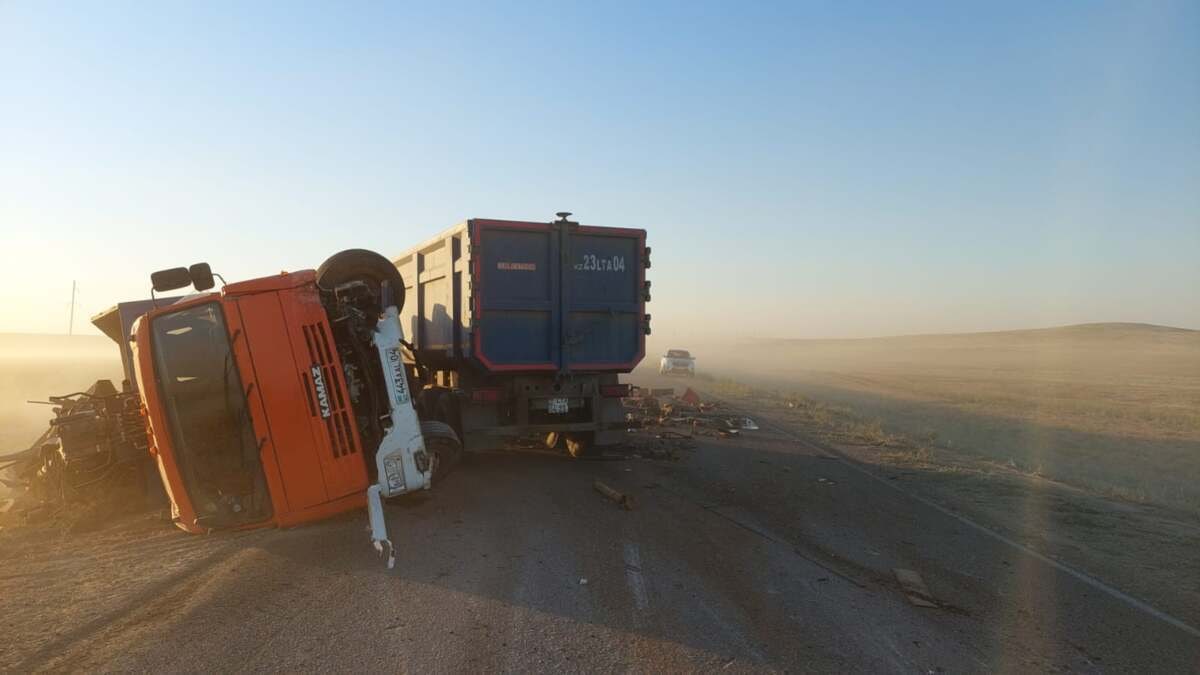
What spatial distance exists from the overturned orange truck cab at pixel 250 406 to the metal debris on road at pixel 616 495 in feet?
8.93

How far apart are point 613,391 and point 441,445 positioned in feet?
11.1

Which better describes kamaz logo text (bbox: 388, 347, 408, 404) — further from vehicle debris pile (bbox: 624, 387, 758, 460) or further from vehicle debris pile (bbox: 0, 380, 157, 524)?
vehicle debris pile (bbox: 624, 387, 758, 460)

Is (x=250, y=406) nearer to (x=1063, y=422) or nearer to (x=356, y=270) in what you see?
(x=356, y=270)

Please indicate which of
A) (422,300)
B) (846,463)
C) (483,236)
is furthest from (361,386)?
(846,463)

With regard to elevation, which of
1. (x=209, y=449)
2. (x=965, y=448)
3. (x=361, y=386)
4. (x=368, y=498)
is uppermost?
(x=361, y=386)

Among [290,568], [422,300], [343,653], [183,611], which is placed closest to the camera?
[343,653]

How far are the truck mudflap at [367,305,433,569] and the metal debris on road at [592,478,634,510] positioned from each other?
218 centimetres

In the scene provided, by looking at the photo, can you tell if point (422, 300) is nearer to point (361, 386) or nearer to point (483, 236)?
point (483, 236)

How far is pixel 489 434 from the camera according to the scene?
9719 mm

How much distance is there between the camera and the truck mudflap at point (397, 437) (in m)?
6.39

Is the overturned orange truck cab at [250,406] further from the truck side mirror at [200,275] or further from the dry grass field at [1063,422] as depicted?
the dry grass field at [1063,422]

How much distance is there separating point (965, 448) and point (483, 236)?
12.3 meters

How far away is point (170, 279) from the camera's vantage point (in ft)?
19.6

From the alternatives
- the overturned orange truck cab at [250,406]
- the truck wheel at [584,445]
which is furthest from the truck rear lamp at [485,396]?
the overturned orange truck cab at [250,406]
